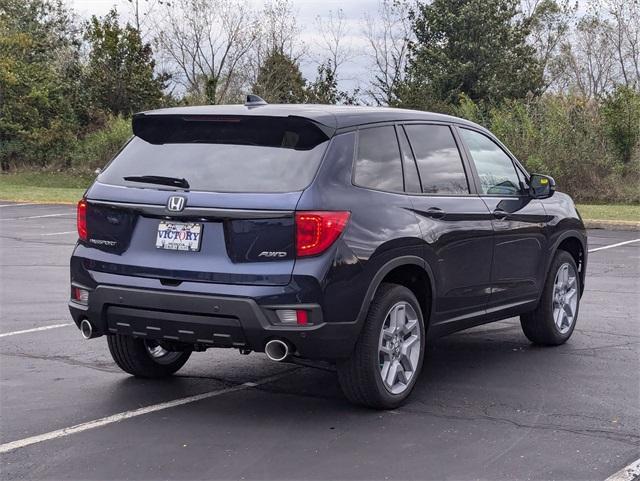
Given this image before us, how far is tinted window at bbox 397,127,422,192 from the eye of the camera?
21.5 feet

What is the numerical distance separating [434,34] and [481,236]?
1557 inches

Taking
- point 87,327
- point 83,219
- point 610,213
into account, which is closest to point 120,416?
point 87,327

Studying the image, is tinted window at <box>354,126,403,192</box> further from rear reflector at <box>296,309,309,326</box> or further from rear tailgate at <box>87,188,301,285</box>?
rear reflector at <box>296,309,309,326</box>

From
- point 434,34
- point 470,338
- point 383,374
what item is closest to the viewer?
point 383,374

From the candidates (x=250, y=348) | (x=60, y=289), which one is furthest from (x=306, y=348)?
(x=60, y=289)

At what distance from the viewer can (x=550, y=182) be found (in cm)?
800

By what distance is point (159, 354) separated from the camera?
7062mm

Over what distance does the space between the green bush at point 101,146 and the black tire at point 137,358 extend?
2991cm

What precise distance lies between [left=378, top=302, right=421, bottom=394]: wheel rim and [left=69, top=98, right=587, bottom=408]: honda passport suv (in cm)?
1

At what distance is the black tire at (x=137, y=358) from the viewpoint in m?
6.84

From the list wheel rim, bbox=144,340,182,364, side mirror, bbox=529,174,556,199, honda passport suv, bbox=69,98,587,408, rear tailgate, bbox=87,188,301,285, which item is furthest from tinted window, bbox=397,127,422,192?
wheel rim, bbox=144,340,182,364

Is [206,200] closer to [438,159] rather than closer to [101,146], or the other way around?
[438,159]

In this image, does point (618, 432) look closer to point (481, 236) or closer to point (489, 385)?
point (489, 385)

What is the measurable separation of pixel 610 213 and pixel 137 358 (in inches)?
664
